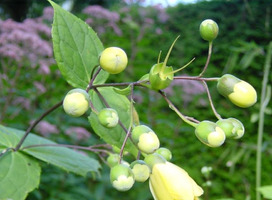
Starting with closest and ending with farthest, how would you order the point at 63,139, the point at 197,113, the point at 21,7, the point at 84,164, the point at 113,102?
the point at 113,102 < the point at 84,164 < the point at 63,139 < the point at 197,113 < the point at 21,7

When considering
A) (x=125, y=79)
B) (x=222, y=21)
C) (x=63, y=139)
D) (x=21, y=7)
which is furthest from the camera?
(x=21, y=7)

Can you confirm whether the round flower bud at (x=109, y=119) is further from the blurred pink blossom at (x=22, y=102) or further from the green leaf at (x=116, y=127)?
the blurred pink blossom at (x=22, y=102)

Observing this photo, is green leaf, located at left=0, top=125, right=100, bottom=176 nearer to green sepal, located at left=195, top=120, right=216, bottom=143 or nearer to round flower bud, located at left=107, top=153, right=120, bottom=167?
round flower bud, located at left=107, top=153, right=120, bottom=167

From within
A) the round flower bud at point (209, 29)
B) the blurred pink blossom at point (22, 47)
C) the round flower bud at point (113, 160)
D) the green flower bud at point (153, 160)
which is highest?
the round flower bud at point (209, 29)

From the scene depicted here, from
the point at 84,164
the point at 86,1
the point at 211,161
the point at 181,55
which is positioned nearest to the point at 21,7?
the point at 86,1

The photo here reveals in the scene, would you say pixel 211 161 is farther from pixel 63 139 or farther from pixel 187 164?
pixel 63 139

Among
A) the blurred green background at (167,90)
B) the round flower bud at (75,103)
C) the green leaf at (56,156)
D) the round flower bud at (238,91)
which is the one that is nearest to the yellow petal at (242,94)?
the round flower bud at (238,91)

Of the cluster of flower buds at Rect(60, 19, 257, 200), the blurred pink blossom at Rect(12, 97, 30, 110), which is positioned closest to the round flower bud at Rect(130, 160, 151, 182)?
the cluster of flower buds at Rect(60, 19, 257, 200)
